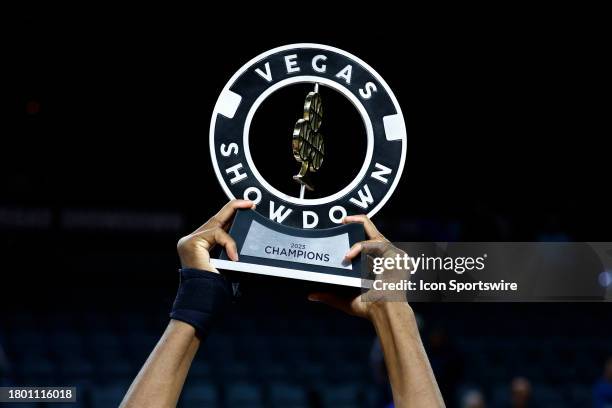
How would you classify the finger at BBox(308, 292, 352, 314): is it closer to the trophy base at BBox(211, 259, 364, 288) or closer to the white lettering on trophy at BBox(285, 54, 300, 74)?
the trophy base at BBox(211, 259, 364, 288)

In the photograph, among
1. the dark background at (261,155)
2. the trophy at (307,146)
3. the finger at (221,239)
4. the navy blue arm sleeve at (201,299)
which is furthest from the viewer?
the dark background at (261,155)

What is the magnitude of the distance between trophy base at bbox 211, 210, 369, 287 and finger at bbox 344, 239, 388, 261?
3 cm

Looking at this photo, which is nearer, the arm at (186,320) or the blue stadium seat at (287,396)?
the arm at (186,320)

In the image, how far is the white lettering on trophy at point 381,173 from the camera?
232cm

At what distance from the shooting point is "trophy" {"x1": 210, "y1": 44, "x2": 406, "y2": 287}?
227cm

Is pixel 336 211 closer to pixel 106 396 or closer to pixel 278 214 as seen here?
pixel 278 214

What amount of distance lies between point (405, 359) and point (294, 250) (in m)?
0.58

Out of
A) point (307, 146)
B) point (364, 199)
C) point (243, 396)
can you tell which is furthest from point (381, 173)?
point (243, 396)

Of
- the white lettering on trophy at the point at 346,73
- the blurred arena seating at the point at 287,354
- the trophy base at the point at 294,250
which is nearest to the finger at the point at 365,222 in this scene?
the trophy base at the point at 294,250

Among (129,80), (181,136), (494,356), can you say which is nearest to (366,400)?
(494,356)

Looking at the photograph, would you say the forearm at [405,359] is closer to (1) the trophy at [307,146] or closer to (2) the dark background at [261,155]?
(1) the trophy at [307,146]

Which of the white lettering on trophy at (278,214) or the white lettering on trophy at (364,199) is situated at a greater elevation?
the white lettering on trophy at (364,199)

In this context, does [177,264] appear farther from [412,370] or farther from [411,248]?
[412,370]

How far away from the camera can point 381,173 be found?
91.7 inches
